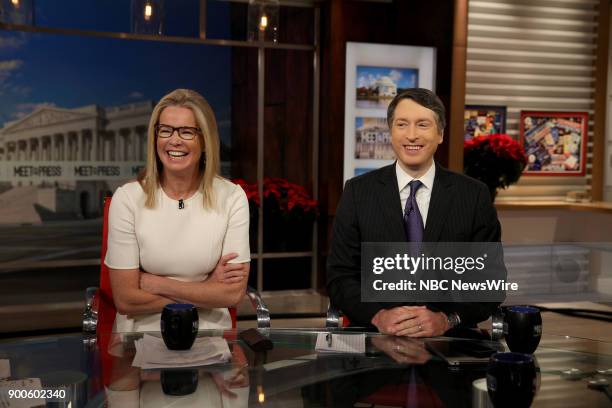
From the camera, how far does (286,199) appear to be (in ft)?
20.0

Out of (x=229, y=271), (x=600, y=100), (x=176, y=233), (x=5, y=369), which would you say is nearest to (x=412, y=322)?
(x=229, y=271)

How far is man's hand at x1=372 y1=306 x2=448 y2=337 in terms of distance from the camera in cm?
227

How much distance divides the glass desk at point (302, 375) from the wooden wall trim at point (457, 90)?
12.2 feet

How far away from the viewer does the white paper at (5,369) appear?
1701 mm

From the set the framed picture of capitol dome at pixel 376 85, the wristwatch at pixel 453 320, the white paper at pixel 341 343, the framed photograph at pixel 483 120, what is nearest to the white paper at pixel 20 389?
the white paper at pixel 341 343

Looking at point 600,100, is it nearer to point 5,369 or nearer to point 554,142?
point 554,142

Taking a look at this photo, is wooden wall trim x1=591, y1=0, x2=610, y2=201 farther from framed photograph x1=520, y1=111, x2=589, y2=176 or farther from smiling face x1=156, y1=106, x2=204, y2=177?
smiling face x1=156, y1=106, x2=204, y2=177

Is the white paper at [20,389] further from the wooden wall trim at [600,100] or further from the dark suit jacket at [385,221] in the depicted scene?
the wooden wall trim at [600,100]

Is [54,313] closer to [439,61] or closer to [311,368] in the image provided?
[439,61]

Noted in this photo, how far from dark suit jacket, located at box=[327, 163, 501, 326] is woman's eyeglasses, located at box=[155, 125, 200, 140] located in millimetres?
631

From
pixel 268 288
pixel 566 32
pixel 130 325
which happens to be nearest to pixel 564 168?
pixel 566 32

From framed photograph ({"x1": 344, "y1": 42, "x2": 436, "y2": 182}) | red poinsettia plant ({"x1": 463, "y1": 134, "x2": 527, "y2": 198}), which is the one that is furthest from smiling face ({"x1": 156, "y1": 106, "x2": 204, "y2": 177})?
red poinsettia plant ({"x1": 463, "y1": 134, "x2": 527, "y2": 198})

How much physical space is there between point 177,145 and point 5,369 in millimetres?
1101

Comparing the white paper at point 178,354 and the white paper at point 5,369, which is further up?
the white paper at point 178,354
